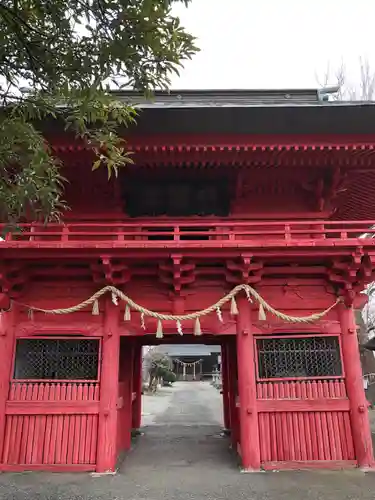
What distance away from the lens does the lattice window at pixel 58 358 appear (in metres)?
8.24

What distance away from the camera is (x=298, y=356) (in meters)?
8.26

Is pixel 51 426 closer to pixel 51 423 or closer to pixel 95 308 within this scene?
pixel 51 423

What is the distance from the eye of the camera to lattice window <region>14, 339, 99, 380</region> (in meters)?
8.24

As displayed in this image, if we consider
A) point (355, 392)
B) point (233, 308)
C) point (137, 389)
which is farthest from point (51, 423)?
point (137, 389)

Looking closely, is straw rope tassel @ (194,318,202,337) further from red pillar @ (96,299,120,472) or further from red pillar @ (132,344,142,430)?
red pillar @ (132,344,142,430)

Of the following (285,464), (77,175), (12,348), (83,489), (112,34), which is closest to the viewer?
(112,34)

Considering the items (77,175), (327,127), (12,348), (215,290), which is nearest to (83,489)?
(12,348)

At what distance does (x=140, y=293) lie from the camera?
27.7ft

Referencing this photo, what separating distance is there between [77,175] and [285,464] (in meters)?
7.44

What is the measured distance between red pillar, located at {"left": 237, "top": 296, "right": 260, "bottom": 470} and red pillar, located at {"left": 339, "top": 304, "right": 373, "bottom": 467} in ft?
6.41

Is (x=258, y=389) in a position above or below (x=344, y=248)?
below

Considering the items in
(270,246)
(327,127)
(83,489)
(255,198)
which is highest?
(327,127)

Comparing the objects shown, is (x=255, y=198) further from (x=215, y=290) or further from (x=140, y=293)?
(x=140, y=293)

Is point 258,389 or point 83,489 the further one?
point 258,389
